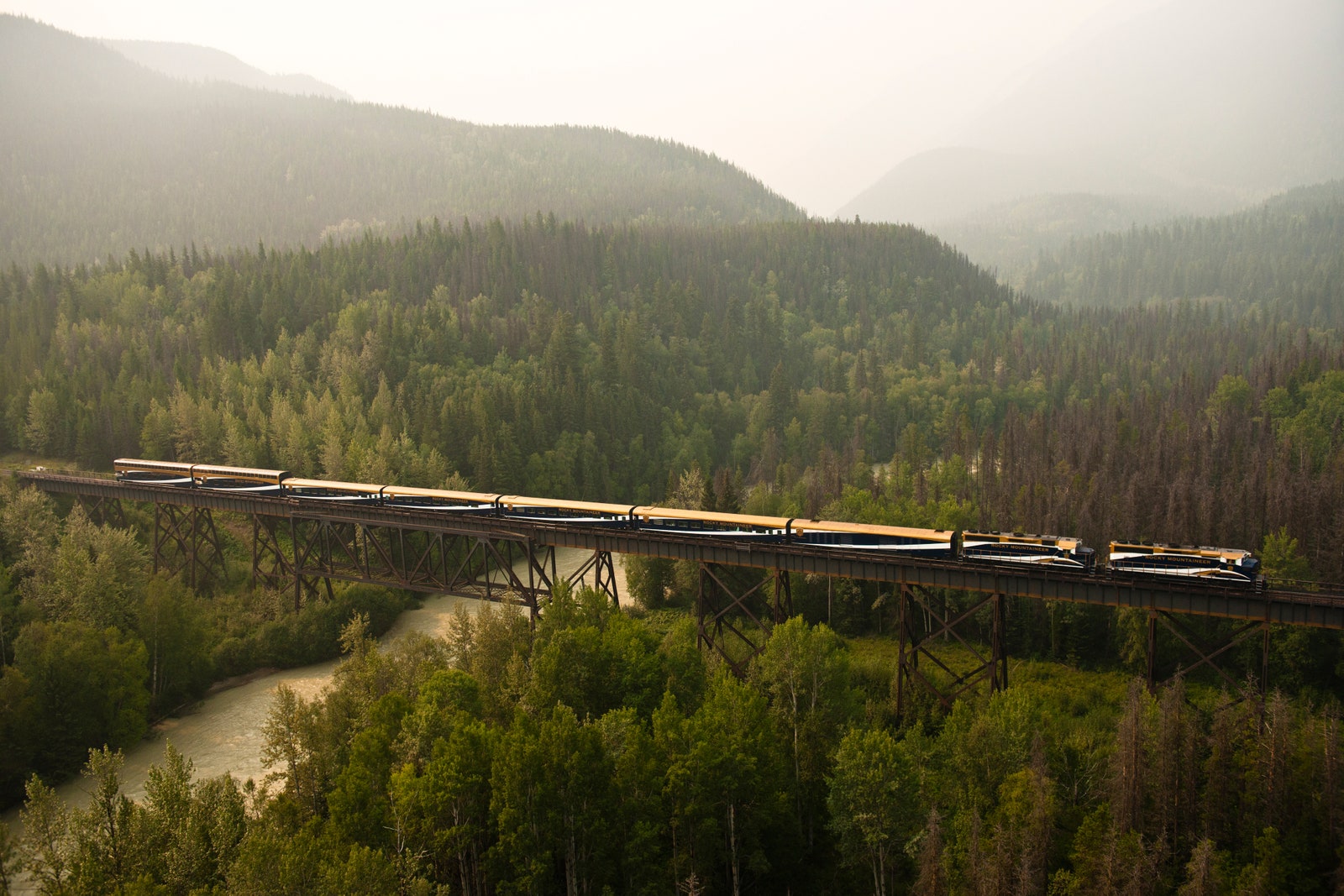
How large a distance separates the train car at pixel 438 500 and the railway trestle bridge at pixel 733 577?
2.03 ft

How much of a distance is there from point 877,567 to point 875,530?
2.22 metres

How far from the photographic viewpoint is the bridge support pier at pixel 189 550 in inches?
3118

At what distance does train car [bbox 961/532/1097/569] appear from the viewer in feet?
158

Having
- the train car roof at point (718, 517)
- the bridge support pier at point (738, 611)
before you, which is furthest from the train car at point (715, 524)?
the bridge support pier at point (738, 611)

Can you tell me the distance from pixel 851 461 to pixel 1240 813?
9585 cm

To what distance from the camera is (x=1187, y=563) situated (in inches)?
1913

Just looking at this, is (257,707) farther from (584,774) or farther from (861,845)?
(861,845)

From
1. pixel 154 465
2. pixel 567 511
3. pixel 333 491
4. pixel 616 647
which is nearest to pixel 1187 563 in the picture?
pixel 616 647

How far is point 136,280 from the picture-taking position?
500ft

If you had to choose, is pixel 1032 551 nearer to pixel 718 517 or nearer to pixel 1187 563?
pixel 1187 563

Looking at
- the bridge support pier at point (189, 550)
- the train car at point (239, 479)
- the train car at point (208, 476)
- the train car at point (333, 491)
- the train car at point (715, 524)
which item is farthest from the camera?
the bridge support pier at point (189, 550)

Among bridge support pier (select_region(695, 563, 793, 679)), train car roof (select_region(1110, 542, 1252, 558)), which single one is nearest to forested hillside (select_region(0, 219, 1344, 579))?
bridge support pier (select_region(695, 563, 793, 679))

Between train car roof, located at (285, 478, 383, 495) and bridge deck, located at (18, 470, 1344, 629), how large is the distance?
4.90 feet

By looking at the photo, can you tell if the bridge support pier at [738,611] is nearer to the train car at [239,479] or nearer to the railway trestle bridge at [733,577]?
the railway trestle bridge at [733,577]
